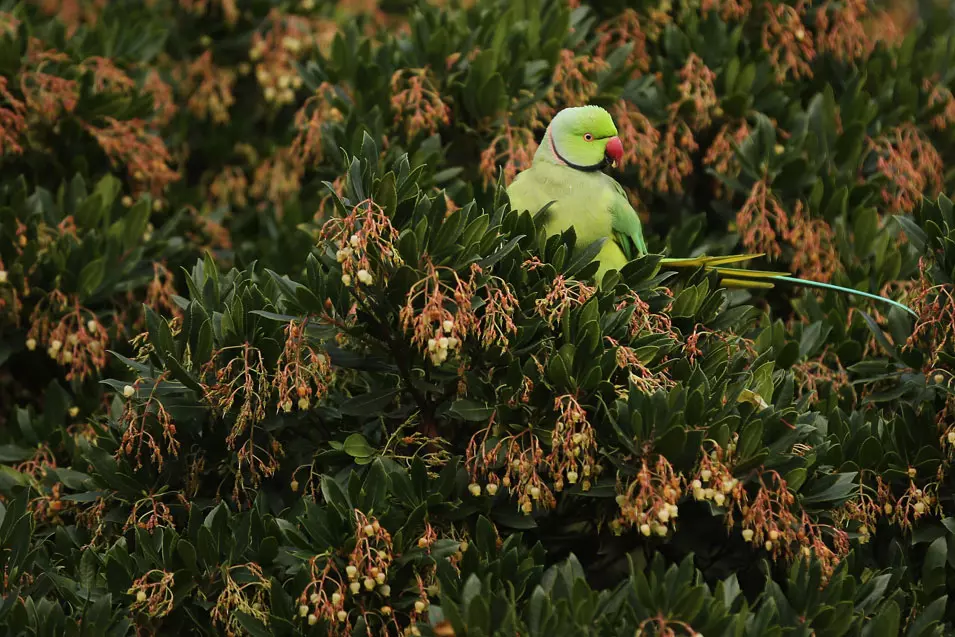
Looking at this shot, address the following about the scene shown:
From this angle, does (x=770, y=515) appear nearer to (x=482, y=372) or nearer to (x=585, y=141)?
(x=482, y=372)

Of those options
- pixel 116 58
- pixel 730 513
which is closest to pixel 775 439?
pixel 730 513

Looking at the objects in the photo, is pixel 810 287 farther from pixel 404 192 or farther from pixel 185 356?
pixel 185 356

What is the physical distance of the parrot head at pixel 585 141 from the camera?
4512 mm

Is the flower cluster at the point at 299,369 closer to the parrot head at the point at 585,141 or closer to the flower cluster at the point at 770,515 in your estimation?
the flower cluster at the point at 770,515

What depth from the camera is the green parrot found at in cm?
436

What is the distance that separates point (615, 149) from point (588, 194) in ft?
0.75

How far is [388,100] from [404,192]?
1.69 metres

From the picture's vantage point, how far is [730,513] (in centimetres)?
348

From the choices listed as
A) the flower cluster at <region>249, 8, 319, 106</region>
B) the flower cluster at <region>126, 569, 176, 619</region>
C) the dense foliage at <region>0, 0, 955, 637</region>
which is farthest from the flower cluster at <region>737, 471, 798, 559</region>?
the flower cluster at <region>249, 8, 319, 106</region>

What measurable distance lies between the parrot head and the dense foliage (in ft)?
1.69

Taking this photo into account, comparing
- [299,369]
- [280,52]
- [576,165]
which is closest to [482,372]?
[299,369]

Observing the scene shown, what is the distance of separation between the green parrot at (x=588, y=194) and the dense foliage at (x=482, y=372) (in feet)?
1.09

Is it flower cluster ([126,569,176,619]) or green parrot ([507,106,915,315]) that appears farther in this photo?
green parrot ([507,106,915,315])

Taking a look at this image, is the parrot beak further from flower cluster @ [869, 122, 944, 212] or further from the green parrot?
flower cluster @ [869, 122, 944, 212]
